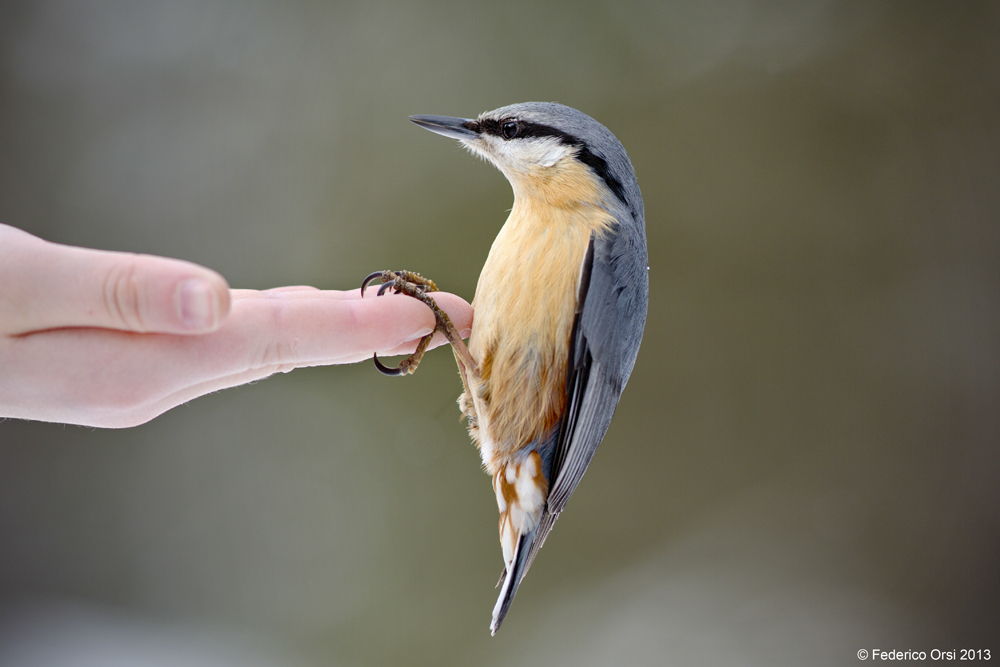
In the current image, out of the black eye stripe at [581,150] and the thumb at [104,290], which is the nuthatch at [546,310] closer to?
the black eye stripe at [581,150]

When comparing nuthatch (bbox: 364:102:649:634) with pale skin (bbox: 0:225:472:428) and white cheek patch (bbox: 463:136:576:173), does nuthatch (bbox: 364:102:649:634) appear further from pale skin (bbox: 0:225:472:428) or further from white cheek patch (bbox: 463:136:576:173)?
pale skin (bbox: 0:225:472:428)

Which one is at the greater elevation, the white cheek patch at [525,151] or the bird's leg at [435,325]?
the white cheek patch at [525,151]

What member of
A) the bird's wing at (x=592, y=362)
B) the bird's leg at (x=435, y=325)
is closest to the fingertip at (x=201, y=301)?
the bird's leg at (x=435, y=325)

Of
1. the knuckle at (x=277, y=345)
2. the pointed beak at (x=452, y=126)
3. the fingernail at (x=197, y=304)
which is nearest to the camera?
the fingernail at (x=197, y=304)

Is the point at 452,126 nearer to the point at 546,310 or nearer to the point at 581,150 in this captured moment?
the point at 581,150

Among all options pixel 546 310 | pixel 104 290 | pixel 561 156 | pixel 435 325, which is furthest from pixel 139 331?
pixel 561 156

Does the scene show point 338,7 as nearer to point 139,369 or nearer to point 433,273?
point 433,273

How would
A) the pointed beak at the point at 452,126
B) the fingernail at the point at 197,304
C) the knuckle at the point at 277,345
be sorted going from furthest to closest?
the pointed beak at the point at 452,126
the knuckle at the point at 277,345
the fingernail at the point at 197,304
